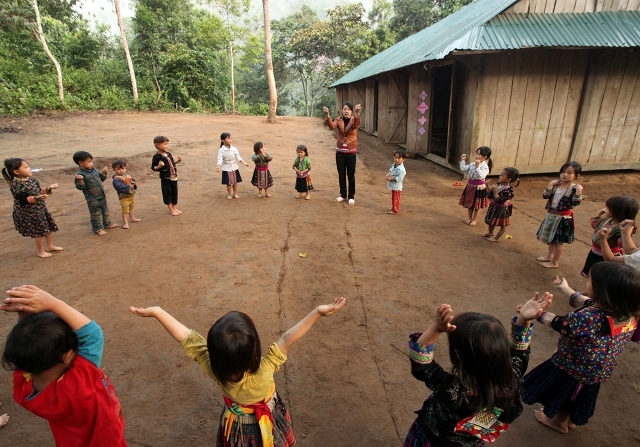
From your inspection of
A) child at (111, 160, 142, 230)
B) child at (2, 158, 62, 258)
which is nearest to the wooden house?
child at (111, 160, 142, 230)

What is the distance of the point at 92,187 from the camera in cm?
507

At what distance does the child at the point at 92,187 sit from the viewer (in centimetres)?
494

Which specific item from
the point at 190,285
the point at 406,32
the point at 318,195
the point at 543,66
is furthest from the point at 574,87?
the point at 406,32

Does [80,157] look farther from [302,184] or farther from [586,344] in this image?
[586,344]

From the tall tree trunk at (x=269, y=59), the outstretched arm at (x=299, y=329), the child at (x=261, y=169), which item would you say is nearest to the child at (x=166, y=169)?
the child at (x=261, y=169)

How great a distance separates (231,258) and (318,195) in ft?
10.4

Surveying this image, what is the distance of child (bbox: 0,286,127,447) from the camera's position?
4.45 ft

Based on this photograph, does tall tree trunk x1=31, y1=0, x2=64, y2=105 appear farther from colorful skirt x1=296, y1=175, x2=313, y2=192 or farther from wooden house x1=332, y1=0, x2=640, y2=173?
wooden house x1=332, y1=0, x2=640, y2=173

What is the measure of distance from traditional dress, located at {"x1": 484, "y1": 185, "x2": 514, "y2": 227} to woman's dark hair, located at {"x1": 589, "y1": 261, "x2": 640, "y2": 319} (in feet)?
10.5

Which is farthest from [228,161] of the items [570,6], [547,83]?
[570,6]

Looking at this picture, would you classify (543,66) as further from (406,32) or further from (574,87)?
(406,32)

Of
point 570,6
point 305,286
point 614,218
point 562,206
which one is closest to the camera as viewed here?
point 614,218

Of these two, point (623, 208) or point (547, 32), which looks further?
point (547, 32)

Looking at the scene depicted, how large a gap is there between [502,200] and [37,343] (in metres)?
5.09
